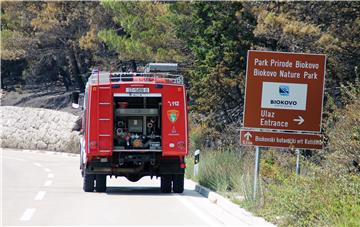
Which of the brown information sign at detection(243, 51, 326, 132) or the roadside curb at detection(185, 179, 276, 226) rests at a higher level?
the brown information sign at detection(243, 51, 326, 132)

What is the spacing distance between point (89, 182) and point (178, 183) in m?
2.36

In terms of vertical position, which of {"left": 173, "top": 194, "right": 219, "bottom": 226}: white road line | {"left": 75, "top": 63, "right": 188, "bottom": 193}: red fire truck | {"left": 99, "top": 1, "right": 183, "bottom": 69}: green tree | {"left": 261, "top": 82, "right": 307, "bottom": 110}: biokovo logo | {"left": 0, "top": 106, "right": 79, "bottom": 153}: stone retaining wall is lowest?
{"left": 0, "top": 106, "right": 79, "bottom": 153}: stone retaining wall

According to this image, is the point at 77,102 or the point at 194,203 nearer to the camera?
the point at 194,203

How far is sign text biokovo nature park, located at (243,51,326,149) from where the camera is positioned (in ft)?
49.1

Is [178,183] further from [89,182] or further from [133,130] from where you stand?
[89,182]

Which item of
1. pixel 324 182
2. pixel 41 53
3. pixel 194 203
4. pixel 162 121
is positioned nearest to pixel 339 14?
pixel 162 121

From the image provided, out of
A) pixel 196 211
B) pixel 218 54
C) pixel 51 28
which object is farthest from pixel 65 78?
pixel 196 211

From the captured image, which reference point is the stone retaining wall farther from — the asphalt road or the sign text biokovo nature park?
the sign text biokovo nature park

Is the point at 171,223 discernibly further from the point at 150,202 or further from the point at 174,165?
the point at 174,165

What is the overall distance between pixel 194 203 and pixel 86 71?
1414 inches

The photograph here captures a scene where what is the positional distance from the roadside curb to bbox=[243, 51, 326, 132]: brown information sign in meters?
1.76

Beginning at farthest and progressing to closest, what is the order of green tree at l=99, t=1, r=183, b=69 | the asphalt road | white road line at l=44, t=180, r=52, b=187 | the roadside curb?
green tree at l=99, t=1, r=183, b=69 < white road line at l=44, t=180, r=52, b=187 < the asphalt road < the roadside curb

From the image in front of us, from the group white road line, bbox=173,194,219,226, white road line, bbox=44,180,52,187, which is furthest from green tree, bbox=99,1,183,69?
white road line, bbox=173,194,219,226

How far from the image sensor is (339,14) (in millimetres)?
24422
